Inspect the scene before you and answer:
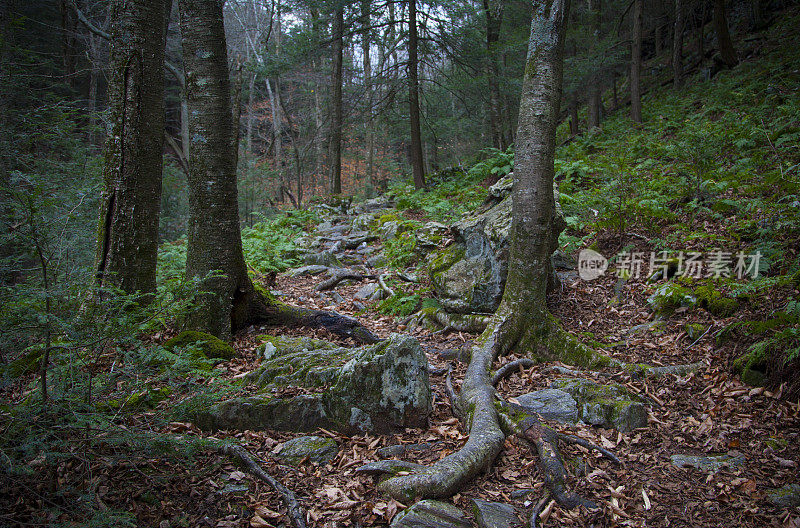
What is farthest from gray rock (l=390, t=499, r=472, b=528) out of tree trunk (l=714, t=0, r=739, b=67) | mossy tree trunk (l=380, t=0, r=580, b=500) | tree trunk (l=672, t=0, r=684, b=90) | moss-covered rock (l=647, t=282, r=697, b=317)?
Result: tree trunk (l=672, t=0, r=684, b=90)

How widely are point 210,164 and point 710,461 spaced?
19.3ft

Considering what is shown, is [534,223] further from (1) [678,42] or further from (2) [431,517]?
(1) [678,42]

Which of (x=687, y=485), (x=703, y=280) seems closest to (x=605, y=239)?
(x=703, y=280)

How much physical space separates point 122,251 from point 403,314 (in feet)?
13.5

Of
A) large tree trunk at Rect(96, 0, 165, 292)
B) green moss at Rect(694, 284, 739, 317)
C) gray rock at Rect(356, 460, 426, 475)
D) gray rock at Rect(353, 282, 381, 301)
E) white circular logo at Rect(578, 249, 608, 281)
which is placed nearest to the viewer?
gray rock at Rect(356, 460, 426, 475)

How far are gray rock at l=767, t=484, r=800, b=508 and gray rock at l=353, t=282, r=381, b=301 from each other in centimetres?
603

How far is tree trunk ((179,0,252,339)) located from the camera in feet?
15.6

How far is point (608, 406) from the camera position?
158 inches

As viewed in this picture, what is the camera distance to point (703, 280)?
18.4 feet

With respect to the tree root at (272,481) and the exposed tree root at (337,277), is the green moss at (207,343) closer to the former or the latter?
the tree root at (272,481)

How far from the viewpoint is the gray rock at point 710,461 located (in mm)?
3318

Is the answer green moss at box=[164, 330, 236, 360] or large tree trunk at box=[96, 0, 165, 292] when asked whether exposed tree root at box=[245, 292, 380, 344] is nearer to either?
green moss at box=[164, 330, 236, 360]

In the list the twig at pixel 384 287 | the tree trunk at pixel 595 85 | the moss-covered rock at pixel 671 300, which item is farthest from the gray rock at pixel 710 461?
the tree trunk at pixel 595 85

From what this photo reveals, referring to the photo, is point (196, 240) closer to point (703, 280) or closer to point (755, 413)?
point (755, 413)
